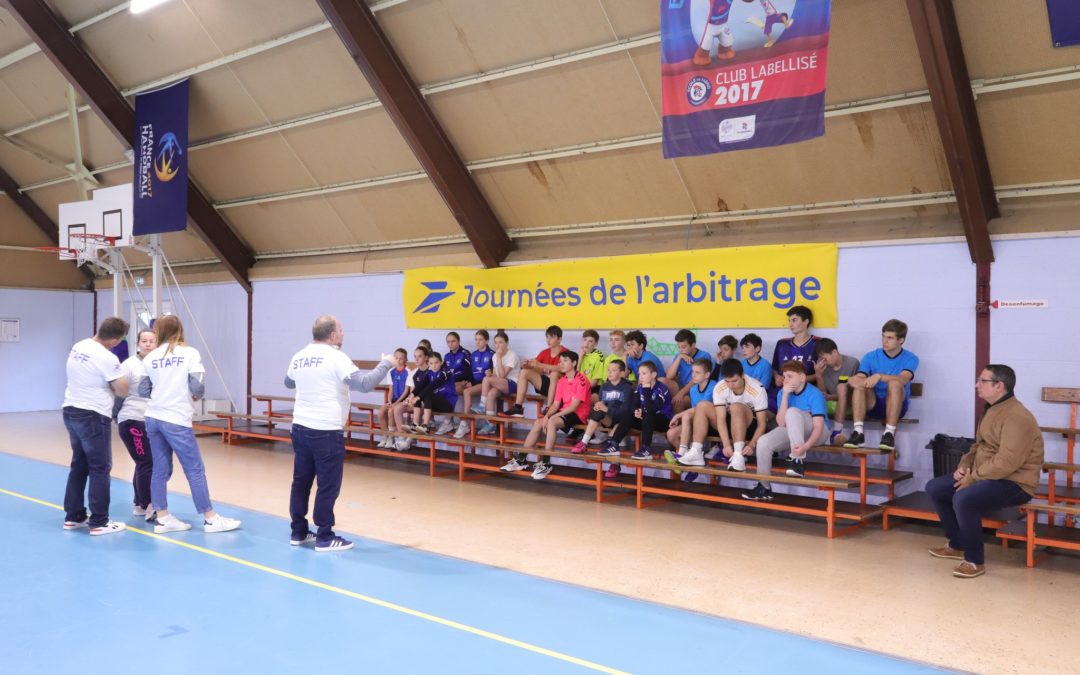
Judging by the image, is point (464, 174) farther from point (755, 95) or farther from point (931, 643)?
point (931, 643)

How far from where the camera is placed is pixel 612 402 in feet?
26.0

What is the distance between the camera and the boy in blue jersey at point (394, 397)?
994 cm

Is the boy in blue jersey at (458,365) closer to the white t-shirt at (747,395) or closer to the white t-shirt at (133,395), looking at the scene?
the white t-shirt at (747,395)

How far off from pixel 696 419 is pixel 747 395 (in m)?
0.50

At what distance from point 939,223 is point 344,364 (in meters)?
5.25

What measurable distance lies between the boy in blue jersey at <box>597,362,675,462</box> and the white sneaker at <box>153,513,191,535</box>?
367 centimetres

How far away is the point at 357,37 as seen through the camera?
8.42 meters

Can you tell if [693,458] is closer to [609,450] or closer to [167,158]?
[609,450]

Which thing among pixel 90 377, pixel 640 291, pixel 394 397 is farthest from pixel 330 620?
pixel 394 397

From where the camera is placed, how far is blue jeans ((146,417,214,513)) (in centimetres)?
592

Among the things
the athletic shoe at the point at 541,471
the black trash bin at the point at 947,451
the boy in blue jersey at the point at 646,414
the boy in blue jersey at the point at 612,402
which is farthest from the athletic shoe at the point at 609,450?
the black trash bin at the point at 947,451

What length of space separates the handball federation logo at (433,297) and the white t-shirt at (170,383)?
481cm

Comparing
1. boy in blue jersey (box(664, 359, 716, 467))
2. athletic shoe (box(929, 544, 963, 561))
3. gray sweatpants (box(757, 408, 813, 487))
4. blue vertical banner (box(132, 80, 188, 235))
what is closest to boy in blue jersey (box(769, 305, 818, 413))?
gray sweatpants (box(757, 408, 813, 487))

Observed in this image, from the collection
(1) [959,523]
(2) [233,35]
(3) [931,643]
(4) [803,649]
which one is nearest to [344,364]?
(4) [803,649]
